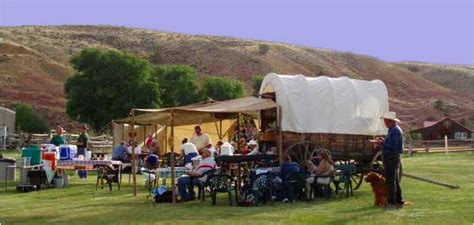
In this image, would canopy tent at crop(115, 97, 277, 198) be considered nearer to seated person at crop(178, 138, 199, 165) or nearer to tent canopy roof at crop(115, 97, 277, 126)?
tent canopy roof at crop(115, 97, 277, 126)

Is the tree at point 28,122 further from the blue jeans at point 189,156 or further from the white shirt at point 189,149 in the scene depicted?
the blue jeans at point 189,156

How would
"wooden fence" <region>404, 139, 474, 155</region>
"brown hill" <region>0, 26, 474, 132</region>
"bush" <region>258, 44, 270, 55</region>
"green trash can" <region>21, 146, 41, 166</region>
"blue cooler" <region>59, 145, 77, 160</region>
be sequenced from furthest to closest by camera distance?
"bush" <region>258, 44, 270, 55</region> < "brown hill" <region>0, 26, 474, 132</region> < "wooden fence" <region>404, 139, 474, 155</region> < "blue cooler" <region>59, 145, 77, 160</region> < "green trash can" <region>21, 146, 41, 166</region>

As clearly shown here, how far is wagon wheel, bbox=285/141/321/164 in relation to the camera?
16703mm

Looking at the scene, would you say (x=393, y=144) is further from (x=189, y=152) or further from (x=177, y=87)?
(x=177, y=87)

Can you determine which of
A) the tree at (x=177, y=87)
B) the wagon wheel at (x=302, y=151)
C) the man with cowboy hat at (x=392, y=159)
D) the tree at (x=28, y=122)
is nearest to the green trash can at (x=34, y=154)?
the wagon wheel at (x=302, y=151)

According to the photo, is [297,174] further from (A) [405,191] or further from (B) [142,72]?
(B) [142,72]

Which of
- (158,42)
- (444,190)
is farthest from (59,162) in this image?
(158,42)

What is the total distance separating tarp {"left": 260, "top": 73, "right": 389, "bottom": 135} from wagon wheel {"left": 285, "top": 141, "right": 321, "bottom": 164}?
402 millimetres

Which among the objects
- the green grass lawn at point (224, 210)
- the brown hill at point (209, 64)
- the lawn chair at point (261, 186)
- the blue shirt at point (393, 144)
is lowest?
the green grass lawn at point (224, 210)

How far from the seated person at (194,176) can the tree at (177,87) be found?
42.9 metres

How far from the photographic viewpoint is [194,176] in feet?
48.0

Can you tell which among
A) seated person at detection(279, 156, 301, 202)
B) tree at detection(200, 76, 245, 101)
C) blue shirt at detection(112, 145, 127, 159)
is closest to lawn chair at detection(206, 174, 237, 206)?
seated person at detection(279, 156, 301, 202)

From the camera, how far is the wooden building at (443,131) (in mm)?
61719

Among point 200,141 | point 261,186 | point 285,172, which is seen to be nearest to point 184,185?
point 261,186
